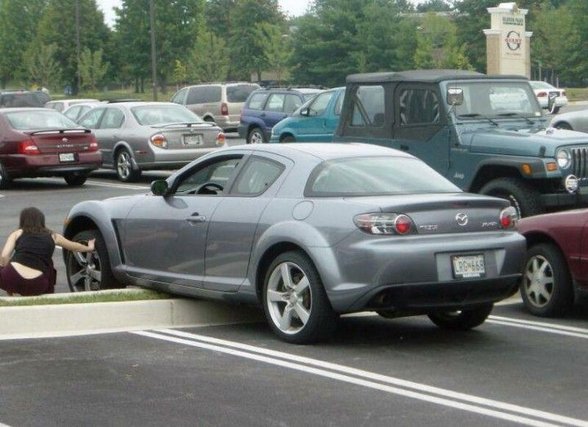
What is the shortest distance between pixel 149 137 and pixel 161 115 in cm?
110

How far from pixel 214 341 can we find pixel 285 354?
30.9 inches

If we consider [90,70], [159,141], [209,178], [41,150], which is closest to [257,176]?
[209,178]

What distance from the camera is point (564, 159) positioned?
15070mm

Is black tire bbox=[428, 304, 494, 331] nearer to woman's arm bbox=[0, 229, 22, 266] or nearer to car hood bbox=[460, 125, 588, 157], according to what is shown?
woman's arm bbox=[0, 229, 22, 266]

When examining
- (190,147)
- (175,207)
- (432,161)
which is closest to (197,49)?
(190,147)

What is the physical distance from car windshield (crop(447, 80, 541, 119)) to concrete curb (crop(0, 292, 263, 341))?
20.0 ft

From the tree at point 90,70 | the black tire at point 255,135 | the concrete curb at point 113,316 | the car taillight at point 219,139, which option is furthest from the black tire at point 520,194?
the tree at point 90,70

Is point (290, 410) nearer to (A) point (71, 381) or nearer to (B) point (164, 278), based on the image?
(A) point (71, 381)

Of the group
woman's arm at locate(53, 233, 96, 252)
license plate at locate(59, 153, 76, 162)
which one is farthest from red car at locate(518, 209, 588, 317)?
license plate at locate(59, 153, 76, 162)

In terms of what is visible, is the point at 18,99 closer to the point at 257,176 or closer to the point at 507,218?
the point at 257,176

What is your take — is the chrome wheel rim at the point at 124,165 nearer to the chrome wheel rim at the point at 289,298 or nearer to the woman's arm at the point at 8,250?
the woman's arm at the point at 8,250

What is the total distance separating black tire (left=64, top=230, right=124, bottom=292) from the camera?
1169 cm

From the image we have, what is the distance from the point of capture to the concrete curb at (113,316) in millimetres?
10070

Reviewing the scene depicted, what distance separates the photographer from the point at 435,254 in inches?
360
